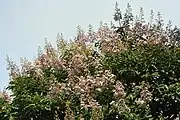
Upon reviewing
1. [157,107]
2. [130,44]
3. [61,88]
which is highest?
[130,44]

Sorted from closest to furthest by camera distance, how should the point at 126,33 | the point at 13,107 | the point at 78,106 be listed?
1. the point at 78,106
2. the point at 13,107
3. the point at 126,33

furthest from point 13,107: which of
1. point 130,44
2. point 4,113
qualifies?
point 130,44

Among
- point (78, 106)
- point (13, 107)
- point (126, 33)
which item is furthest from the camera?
point (126, 33)

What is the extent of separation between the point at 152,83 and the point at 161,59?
38cm

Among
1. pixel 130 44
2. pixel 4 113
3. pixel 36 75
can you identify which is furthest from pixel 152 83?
pixel 4 113

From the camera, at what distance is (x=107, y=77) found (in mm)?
7172

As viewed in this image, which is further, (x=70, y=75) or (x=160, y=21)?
(x=160, y=21)

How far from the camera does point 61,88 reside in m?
7.40

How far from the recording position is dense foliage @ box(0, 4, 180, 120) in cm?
692

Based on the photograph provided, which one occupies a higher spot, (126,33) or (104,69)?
(126,33)

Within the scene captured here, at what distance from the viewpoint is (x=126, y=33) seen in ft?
27.0

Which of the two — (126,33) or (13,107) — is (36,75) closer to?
(13,107)

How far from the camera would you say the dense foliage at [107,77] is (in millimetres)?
6922

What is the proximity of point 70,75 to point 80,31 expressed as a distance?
1.27 m
